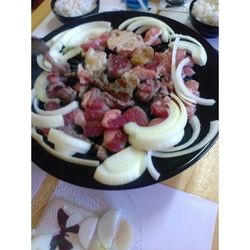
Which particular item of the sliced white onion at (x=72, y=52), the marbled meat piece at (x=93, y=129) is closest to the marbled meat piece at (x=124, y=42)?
the sliced white onion at (x=72, y=52)

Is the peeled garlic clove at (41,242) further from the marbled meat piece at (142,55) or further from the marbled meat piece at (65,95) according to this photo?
the marbled meat piece at (142,55)

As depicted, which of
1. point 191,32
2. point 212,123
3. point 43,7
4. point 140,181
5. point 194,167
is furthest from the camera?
point 43,7

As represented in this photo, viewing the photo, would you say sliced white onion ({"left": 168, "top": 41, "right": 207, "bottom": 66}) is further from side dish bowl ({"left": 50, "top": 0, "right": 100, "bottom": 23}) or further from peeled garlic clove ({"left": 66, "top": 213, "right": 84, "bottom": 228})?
peeled garlic clove ({"left": 66, "top": 213, "right": 84, "bottom": 228})

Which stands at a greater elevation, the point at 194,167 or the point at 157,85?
the point at 157,85

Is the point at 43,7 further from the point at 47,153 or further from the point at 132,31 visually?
the point at 47,153

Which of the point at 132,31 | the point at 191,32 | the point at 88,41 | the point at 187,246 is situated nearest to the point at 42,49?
the point at 88,41

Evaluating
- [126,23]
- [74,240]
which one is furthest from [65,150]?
[126,23]

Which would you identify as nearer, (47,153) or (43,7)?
(47,153)

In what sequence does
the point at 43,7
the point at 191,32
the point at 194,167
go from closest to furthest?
1. the point at 194,167
2. the point at 191,32
3. the point at 43,7
